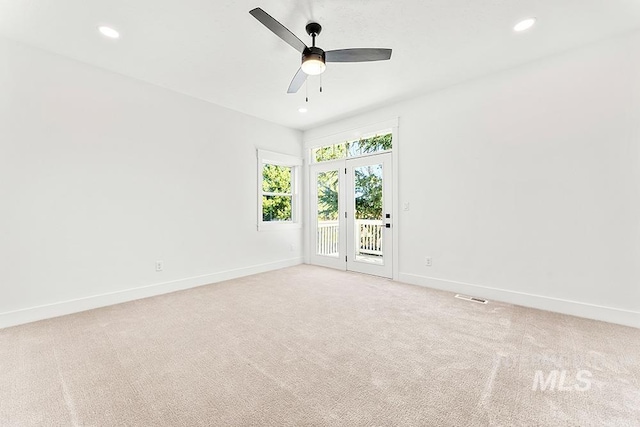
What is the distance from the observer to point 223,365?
78.4 inches

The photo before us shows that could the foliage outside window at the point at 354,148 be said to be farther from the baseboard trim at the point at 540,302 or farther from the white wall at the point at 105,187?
the baseboard trim at the point at 540,302

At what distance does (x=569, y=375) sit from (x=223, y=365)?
7.92ft

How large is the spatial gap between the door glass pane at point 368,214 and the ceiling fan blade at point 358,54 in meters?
2.37

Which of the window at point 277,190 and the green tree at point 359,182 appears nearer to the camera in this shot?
the green tree at point 359,182

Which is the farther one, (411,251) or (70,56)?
(411,251)

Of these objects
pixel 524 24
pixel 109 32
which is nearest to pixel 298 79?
pixel 109 32

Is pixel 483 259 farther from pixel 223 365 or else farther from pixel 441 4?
pixel 223 365

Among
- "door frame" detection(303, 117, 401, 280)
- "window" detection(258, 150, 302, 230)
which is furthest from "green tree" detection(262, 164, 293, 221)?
"door frame" detection(303, 117, 401, 280)

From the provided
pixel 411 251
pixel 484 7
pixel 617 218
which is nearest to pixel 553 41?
pixel 484 7

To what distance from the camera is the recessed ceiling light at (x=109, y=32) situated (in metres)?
2.52

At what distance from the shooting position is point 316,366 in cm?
197

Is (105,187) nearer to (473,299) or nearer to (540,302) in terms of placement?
(473,299)

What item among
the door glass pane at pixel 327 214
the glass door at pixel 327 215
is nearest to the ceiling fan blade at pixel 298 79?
the glass door at pixel 327 215

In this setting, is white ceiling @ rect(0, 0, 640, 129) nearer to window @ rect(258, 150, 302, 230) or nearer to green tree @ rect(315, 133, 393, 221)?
green tree @ rect(315, 133, 393, 221)
